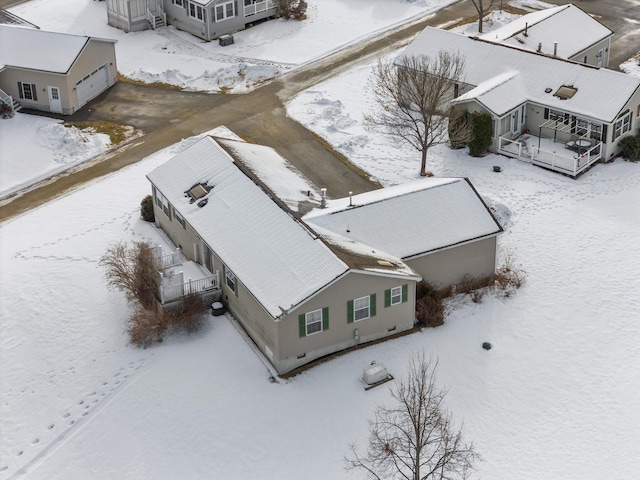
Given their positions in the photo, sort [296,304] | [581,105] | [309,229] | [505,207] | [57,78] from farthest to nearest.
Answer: [57,78] → [581,105] → [505,207] → [309,229] → [296,304]

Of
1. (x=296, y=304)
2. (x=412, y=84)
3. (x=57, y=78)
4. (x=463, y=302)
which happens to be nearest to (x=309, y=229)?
(x=296, y=304)

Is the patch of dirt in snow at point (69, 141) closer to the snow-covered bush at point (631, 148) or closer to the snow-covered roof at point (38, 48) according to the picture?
the snow-covered roof at point (38, 48)

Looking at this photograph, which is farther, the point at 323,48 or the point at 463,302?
the point at 323,48

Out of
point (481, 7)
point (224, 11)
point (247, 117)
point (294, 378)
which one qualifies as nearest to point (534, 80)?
point (481, 7)

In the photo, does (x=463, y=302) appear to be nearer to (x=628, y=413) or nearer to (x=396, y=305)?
(x=396, y=305)

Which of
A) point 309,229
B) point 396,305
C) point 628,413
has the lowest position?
point 628,413

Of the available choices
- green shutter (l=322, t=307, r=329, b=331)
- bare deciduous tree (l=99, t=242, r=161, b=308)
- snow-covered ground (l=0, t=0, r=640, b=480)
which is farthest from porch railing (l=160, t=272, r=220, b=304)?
green shutter (l=322, t=307, r=329, b=331)

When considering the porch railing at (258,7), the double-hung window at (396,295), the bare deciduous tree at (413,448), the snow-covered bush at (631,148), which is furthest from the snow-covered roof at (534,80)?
the bare deciduous tree at (413,448)
